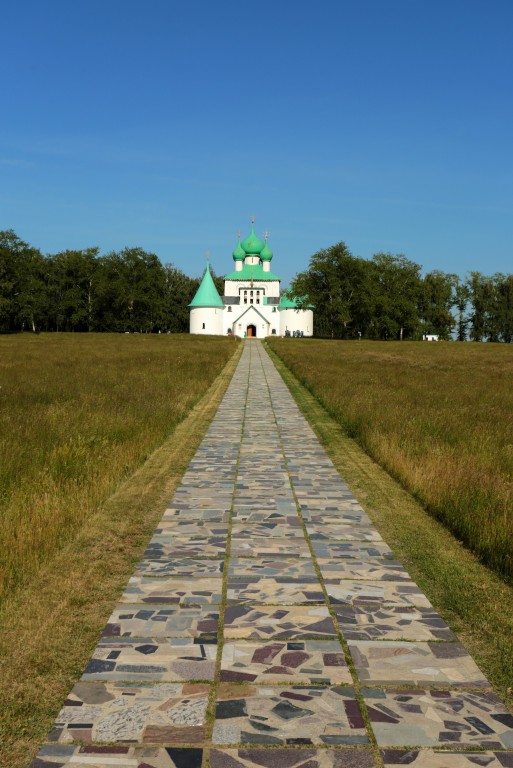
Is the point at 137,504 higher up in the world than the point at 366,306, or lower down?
lower down

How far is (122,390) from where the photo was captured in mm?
18641

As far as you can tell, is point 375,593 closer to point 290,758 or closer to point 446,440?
point 290,758

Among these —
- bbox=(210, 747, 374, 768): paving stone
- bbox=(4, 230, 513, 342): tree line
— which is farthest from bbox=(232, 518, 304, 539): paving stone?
bbox=(4, 230, 513, 342): tree line

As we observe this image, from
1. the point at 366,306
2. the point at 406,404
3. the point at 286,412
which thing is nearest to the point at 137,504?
the point at 286,412

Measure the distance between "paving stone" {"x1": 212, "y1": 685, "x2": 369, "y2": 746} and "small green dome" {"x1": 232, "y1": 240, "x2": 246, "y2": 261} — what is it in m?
103

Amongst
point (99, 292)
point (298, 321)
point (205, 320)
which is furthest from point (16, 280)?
point (298, 321)

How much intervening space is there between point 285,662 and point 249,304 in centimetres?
9553

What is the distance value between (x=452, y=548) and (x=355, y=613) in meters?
2.07

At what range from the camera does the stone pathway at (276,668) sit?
3215 millimetres

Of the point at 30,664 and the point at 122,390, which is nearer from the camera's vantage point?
the point at 30,664

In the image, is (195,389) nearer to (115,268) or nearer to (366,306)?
(366,306)

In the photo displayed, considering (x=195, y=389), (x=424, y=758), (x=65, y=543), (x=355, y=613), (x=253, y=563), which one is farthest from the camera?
(x=195, y=389)

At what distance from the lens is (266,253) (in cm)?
10362

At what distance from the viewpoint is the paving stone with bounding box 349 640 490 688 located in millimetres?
3848
